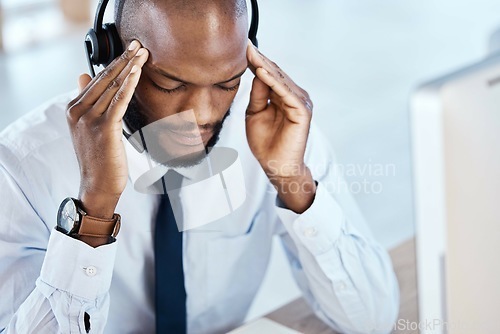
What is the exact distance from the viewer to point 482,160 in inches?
29.5

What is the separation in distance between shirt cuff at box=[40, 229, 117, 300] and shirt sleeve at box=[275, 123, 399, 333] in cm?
28

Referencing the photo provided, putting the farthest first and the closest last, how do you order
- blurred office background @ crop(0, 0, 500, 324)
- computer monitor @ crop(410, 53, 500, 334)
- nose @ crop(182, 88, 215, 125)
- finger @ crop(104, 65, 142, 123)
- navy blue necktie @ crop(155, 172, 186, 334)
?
1. blurred office background @ crop(0, 0, 500, 324)
2. navy blue necktie @ crop(155, 172, 186, 334)
3. nose @ crop(182, 88, 215, 125)
4. finger @ crop(104, 65, 142, 123)
5. computer monitor @ crop(410, 53, 500, 334)

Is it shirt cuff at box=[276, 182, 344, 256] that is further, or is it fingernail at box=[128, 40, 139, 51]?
shirt cuff at box=[276, 182, 344, 256]

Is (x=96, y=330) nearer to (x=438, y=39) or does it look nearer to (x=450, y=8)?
(x=438, y=39)

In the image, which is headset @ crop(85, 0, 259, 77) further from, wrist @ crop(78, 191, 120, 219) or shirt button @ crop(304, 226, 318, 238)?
shirt button @ crop(304, 226, 318, 238)

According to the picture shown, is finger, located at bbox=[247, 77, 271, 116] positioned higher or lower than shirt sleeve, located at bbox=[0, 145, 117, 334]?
higher

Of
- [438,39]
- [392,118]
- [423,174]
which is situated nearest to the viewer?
[423,174]

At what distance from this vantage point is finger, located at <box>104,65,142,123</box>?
1.01 meters

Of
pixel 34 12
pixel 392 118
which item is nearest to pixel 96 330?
pixel 392 118

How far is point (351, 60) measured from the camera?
4352 millimetres

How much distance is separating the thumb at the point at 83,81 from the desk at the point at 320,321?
44 cm

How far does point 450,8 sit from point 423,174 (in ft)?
15.7

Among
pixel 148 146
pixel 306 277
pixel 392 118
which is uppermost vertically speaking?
pixel 148 146

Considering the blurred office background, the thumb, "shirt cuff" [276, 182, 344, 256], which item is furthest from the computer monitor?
the blurred office background
